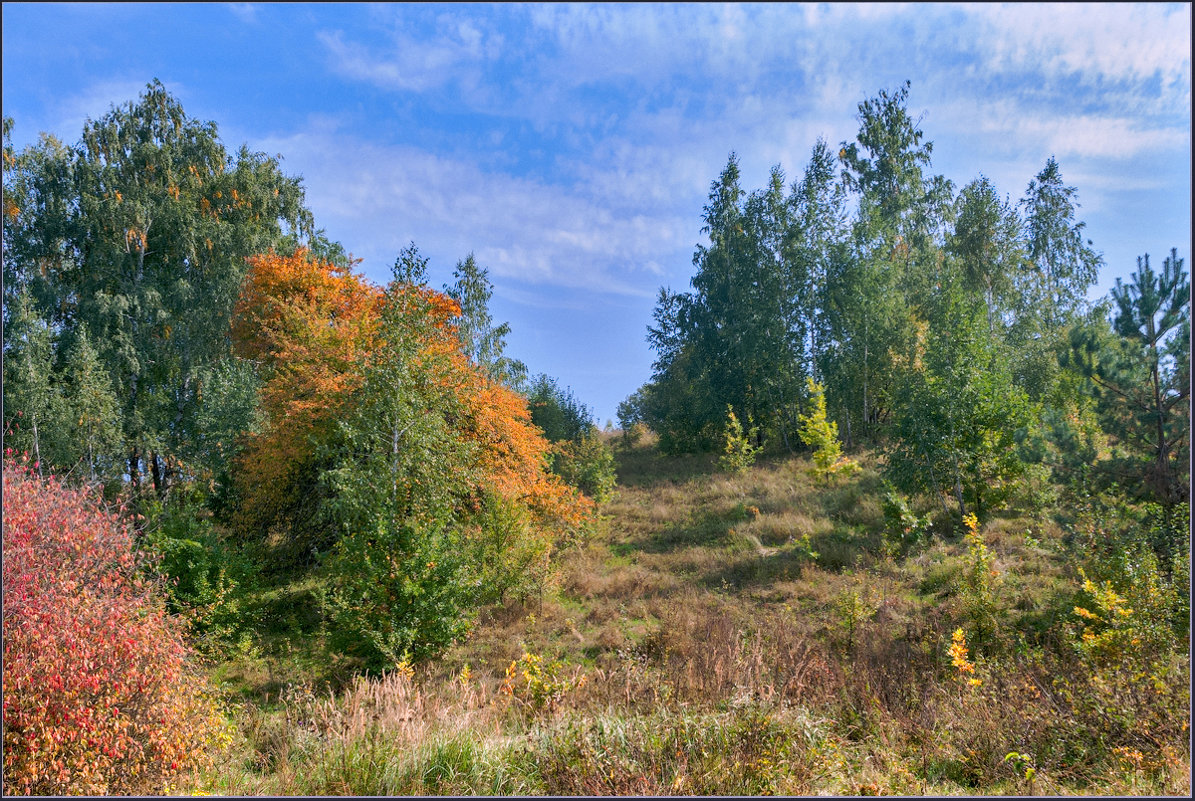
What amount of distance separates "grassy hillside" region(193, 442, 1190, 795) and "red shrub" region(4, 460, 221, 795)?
2.34 feet

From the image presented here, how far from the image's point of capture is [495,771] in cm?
525

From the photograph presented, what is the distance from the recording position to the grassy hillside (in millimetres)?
5215

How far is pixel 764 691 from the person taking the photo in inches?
260

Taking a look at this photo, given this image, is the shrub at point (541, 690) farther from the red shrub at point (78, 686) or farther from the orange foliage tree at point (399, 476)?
the red shrub at point (78, 686)

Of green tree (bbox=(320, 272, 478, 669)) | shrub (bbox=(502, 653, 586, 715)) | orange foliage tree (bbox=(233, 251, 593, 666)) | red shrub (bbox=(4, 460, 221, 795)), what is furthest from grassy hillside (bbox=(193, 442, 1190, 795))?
orange foliage tree (bbox=(233, 251, 593, 666))

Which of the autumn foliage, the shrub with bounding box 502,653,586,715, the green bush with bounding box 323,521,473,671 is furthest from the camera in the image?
the autumn foliage

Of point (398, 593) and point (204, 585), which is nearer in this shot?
point (398, 593)

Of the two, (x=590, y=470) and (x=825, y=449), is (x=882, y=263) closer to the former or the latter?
(x=825, y=449)

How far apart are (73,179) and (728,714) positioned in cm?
2762

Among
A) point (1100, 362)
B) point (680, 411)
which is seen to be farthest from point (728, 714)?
point (680, 411)

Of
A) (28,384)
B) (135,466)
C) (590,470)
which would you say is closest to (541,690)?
(590,470)

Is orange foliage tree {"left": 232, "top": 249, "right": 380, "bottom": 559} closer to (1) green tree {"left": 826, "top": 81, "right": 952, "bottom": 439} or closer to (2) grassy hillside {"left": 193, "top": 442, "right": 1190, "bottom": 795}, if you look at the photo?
(2) grassy hillside {"left": 193, "top": 442, "right": 1190, "bottom": 795}

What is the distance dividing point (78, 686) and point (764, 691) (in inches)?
262

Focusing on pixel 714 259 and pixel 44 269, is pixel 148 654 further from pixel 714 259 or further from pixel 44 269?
pixel 714 259
